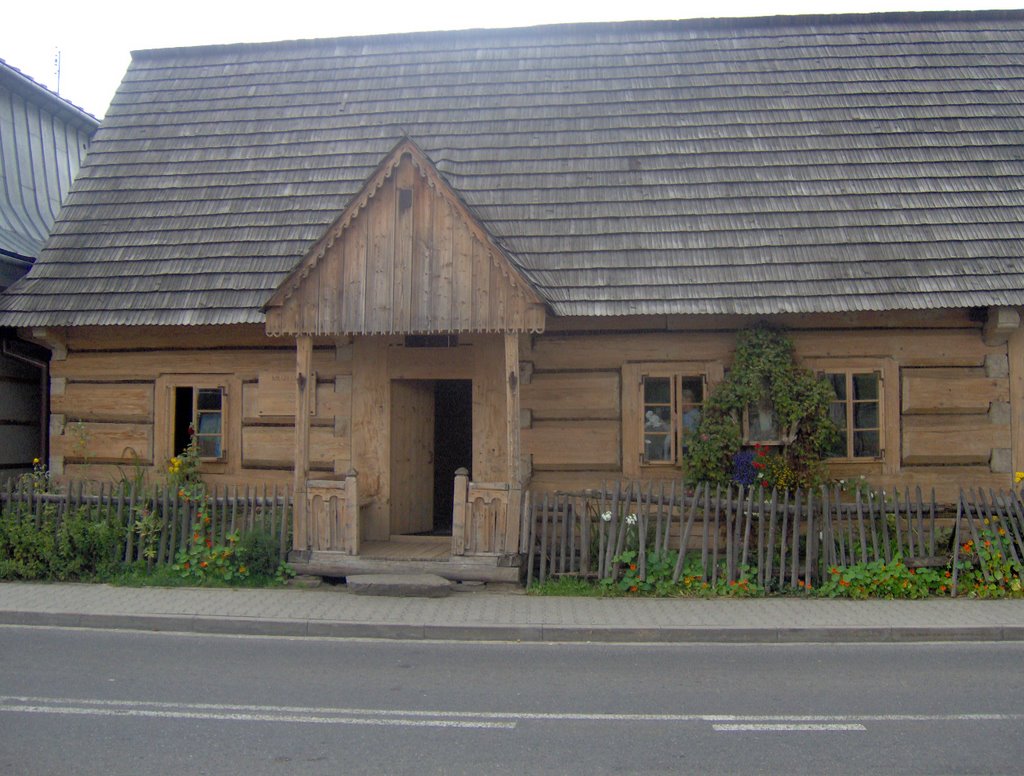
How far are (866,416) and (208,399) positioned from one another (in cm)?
863

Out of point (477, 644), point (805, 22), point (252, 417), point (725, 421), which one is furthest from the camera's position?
point (805, 22)

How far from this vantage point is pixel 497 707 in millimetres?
6395

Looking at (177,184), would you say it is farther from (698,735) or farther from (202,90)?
(698,735)

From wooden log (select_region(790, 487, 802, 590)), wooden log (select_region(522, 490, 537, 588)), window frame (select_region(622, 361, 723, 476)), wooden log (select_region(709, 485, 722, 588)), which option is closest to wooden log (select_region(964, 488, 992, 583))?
wooden log (select_region(790, 487, 802, 590))

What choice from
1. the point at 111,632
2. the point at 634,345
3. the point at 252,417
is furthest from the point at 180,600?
the point at 634,345

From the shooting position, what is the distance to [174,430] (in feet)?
41.5

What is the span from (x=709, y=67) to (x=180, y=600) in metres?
10.6

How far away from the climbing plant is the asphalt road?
306 centimetres

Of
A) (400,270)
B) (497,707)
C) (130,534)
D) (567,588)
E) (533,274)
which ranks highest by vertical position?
(533,274)

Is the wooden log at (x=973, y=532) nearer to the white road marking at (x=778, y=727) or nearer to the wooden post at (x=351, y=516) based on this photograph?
the white road marking at (x=778, y=727)

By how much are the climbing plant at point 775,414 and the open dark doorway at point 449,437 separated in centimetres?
476

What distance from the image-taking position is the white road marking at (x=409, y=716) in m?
6.05

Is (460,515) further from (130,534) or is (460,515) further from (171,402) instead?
(171,402)

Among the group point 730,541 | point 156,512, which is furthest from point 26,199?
point 730,541
